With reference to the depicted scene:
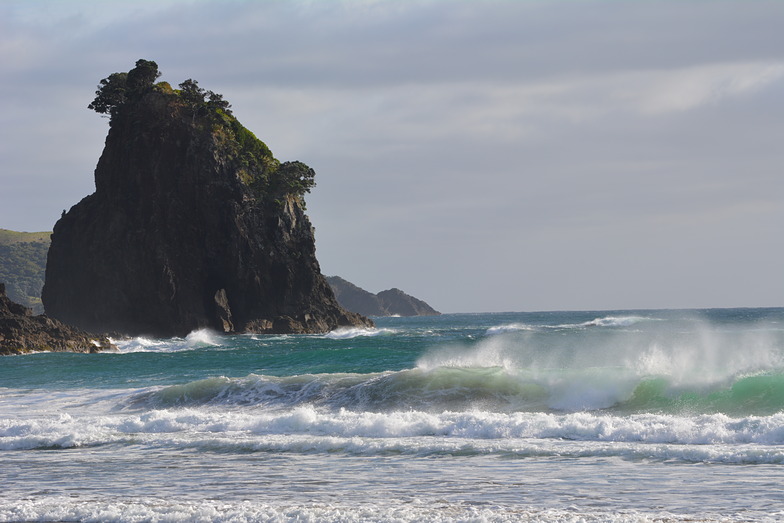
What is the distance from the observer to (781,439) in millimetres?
15742

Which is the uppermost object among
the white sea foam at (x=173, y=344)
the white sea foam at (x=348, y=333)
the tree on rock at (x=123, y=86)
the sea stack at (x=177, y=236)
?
the tree on rock at (x=123, y=86)

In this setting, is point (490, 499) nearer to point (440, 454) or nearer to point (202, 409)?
point (440, 454)

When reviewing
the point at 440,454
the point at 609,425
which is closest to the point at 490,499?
the point at 440,454

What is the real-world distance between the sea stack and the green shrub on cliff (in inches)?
6.0

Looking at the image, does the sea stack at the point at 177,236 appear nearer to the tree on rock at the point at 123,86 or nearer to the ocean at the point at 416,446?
the tree on rock at the point at 123,86

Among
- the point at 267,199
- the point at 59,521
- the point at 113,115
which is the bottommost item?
the point at 59,521

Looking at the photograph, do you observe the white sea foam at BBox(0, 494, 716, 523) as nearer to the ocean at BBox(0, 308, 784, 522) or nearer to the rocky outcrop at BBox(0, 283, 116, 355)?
the ocean at BBox(0, 308, 784, 522)

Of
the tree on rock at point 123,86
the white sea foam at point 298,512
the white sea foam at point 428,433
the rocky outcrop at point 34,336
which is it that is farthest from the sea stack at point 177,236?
the white sea foam at point 298,512

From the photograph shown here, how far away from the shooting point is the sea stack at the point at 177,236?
77000 millimetres

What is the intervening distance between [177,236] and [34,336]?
26849 millimetres

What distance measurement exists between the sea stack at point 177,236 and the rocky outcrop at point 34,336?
19421 mm

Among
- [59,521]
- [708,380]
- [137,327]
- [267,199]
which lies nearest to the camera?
[59,521]

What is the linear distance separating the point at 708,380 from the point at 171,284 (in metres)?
62.6

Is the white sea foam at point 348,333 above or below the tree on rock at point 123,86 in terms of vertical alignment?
below
